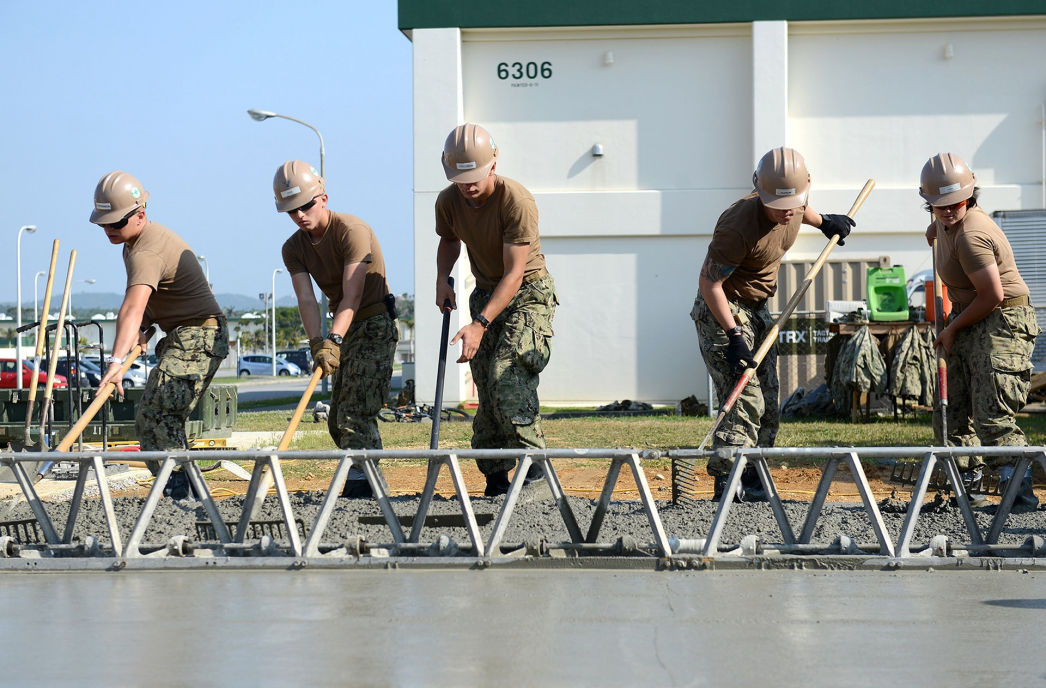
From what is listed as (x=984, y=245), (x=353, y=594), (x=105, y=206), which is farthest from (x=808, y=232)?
(x=353, y=594)

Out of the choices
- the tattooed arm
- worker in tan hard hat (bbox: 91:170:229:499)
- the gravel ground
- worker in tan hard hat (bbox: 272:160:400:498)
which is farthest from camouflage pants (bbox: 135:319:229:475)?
the tattooed arm

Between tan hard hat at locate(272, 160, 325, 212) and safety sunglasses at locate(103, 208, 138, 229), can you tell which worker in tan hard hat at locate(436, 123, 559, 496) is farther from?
safety sunglasses at locate(103, 208, 138, 229)

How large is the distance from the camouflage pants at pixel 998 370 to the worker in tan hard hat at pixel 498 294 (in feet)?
8.14

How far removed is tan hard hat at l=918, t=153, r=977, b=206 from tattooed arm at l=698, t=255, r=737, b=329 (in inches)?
48.0

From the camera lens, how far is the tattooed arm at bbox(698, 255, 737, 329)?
6.96m

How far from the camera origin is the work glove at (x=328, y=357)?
6859 millimetres

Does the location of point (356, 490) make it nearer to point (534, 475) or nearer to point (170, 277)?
point (534, 475)

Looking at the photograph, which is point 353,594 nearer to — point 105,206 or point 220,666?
point 220,666

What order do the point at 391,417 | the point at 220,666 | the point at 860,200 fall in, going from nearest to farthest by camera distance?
the point at 220,666 < the point at 860,200 < the point at 391,417

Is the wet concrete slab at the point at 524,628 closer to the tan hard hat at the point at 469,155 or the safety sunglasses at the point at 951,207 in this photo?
the tan hard hat at the point at 469,155

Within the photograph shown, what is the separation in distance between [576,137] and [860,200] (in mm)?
13511

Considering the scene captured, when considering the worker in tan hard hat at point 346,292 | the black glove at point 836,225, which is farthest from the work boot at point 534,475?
the black glove at point 836,225

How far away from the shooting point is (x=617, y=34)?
71.0ft

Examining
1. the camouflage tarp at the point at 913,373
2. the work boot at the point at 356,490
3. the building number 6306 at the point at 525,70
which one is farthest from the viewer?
the building number 6306 at the point at 525,70
